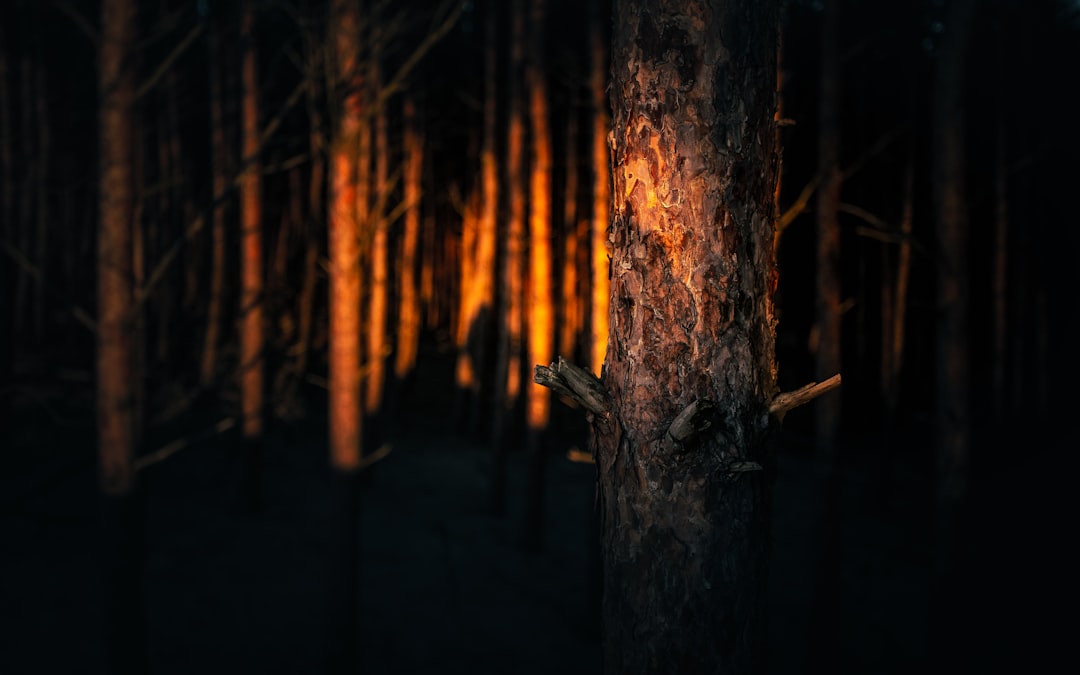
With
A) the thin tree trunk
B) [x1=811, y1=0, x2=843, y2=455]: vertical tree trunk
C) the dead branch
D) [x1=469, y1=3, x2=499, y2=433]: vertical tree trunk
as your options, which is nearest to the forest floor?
[x1=811, y1=0, x2=843, y2=455]: vertical tree trunk

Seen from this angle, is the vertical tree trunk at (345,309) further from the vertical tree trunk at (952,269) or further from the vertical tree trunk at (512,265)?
the vertical tree trunk at (952,269)

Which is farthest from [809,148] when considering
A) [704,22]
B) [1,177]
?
[704,22]

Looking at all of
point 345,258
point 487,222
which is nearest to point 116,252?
point 345,258

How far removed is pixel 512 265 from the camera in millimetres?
12875

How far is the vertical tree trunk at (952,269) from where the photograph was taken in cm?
814

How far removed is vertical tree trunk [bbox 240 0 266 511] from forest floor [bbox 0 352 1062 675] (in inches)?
31.3

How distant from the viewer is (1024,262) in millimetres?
22453

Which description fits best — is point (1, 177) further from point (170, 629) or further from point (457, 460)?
point (170, 629)

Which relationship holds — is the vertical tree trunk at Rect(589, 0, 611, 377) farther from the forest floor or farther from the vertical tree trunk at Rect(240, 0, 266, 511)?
the vertical tree trunk at Rect(240, 0, 266, 511)

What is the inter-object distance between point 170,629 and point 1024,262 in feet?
71.6

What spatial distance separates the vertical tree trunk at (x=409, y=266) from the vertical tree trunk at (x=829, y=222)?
30.0 feet

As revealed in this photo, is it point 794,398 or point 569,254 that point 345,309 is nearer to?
point 794,398

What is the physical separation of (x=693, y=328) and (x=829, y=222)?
7.58 meters

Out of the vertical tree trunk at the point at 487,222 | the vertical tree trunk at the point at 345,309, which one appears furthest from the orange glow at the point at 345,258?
the vertical tree trunk at the point at 487,222
